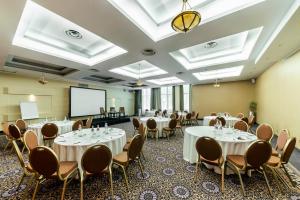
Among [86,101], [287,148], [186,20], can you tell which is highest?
[186,20]

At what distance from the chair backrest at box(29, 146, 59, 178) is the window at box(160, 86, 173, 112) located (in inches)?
479

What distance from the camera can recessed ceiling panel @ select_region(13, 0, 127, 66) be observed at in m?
3.31

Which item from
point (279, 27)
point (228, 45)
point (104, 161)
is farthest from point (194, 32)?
point (104, 161)

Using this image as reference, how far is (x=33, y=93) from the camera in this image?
8070 millimetres

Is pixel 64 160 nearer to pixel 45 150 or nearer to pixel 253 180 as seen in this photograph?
pixel 45 150

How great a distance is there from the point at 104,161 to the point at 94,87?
33.8ft

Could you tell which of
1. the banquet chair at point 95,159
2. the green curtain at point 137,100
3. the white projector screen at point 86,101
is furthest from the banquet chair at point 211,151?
the green curtain at point 137,100

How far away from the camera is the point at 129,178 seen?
2.84m

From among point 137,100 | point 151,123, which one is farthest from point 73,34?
point 137,100

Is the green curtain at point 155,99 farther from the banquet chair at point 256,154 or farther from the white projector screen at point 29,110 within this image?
the banquet chair at point 256,154

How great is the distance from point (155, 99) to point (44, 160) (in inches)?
500

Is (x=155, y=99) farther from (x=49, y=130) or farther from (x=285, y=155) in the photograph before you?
(x=285, y=155)

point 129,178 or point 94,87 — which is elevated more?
point 94,87

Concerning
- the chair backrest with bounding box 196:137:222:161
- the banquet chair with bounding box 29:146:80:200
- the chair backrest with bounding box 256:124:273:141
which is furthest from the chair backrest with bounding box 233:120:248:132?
the banquet chair with bounding box 29:146:80:200
